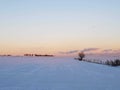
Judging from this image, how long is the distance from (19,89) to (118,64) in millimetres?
41513

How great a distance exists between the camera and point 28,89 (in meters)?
17.2

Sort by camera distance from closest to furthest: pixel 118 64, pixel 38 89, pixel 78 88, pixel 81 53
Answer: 1. pixel 38 89
2. pixel 78 88
3. pixel 118 64
4. pixel 81 53

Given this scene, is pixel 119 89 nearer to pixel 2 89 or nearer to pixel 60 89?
pixel 60 89

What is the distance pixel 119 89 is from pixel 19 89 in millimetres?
7059

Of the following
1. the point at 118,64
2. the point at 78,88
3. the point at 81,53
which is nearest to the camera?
the point at 78,88

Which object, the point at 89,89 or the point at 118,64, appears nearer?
the point at 89,89

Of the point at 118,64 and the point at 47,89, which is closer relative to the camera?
the point at 47,89

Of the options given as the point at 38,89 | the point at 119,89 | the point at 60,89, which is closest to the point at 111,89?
the point at 119,89

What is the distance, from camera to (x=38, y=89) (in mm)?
17203

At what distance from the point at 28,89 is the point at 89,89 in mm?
4354

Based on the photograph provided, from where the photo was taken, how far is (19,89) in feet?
57.0

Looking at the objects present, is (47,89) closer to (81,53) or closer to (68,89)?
(68,89)

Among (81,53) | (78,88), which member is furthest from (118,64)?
(81,53)

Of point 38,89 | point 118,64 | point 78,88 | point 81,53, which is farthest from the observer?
point 81,53
